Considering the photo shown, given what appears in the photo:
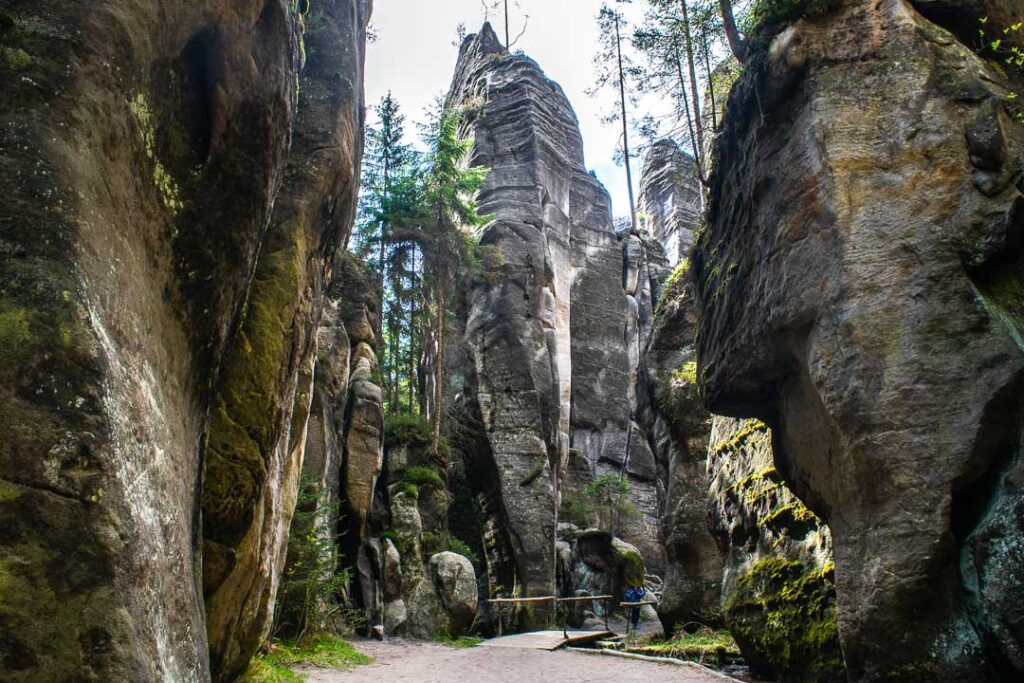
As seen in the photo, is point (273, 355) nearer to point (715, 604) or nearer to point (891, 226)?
point (891, 226)

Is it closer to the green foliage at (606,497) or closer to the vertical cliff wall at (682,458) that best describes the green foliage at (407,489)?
the vertical cliff wall at (682,458)

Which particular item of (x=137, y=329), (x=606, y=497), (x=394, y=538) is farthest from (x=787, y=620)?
(x=606, y=497)

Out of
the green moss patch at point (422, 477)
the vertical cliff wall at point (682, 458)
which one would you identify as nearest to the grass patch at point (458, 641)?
the green moss patch at point (422, 477)

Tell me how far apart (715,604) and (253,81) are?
13.3 metres

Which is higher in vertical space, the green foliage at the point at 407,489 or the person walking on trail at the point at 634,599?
the green foliage at the point at 407,489

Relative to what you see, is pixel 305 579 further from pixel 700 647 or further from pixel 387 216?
pixel 387 216

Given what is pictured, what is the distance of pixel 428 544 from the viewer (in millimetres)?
18781

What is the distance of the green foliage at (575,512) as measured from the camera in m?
26.4

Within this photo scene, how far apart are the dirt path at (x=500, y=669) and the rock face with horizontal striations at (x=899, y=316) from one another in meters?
3.61

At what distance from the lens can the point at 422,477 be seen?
19781mm

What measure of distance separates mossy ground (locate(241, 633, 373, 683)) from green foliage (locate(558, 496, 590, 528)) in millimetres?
14483

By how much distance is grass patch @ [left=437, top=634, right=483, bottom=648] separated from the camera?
52.0ft

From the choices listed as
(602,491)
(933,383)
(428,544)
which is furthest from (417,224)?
(933,383)


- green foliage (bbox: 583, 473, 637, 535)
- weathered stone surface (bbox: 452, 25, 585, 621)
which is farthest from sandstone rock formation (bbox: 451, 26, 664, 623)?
green foliage (bbox: 583, 473, 637, 535)
